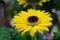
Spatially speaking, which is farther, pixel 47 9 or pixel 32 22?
pixel 47 9

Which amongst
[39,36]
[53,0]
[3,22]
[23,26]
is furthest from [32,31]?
[3,22]

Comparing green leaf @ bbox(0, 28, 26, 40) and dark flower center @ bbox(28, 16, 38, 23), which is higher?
dark flower center @ bbox(28, 16, 38, 23)

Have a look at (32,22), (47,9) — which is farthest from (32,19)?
(47,9)

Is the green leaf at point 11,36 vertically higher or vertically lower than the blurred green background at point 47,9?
lower

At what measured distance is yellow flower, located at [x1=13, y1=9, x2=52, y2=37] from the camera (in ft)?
2.35

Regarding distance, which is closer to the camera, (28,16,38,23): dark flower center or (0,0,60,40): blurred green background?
(28,16,38,23): dark flower center

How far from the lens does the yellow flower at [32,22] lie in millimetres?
716

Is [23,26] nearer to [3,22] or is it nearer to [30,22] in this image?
[30,22]

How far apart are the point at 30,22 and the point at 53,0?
780 millimetres

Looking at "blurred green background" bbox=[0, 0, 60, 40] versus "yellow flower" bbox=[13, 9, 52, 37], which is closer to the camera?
"yellow flower" bbox=[13, 9, 52, 37]

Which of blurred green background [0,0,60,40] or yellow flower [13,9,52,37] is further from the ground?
blurred green background [0,0,60,40]

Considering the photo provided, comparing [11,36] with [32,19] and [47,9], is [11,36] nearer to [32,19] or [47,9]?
[32,19]

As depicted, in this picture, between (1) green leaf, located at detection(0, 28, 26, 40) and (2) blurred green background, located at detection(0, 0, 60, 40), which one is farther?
(2) blurred green background, located at detection(0, 0, 60, 40)

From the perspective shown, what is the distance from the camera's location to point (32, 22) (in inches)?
30.1
